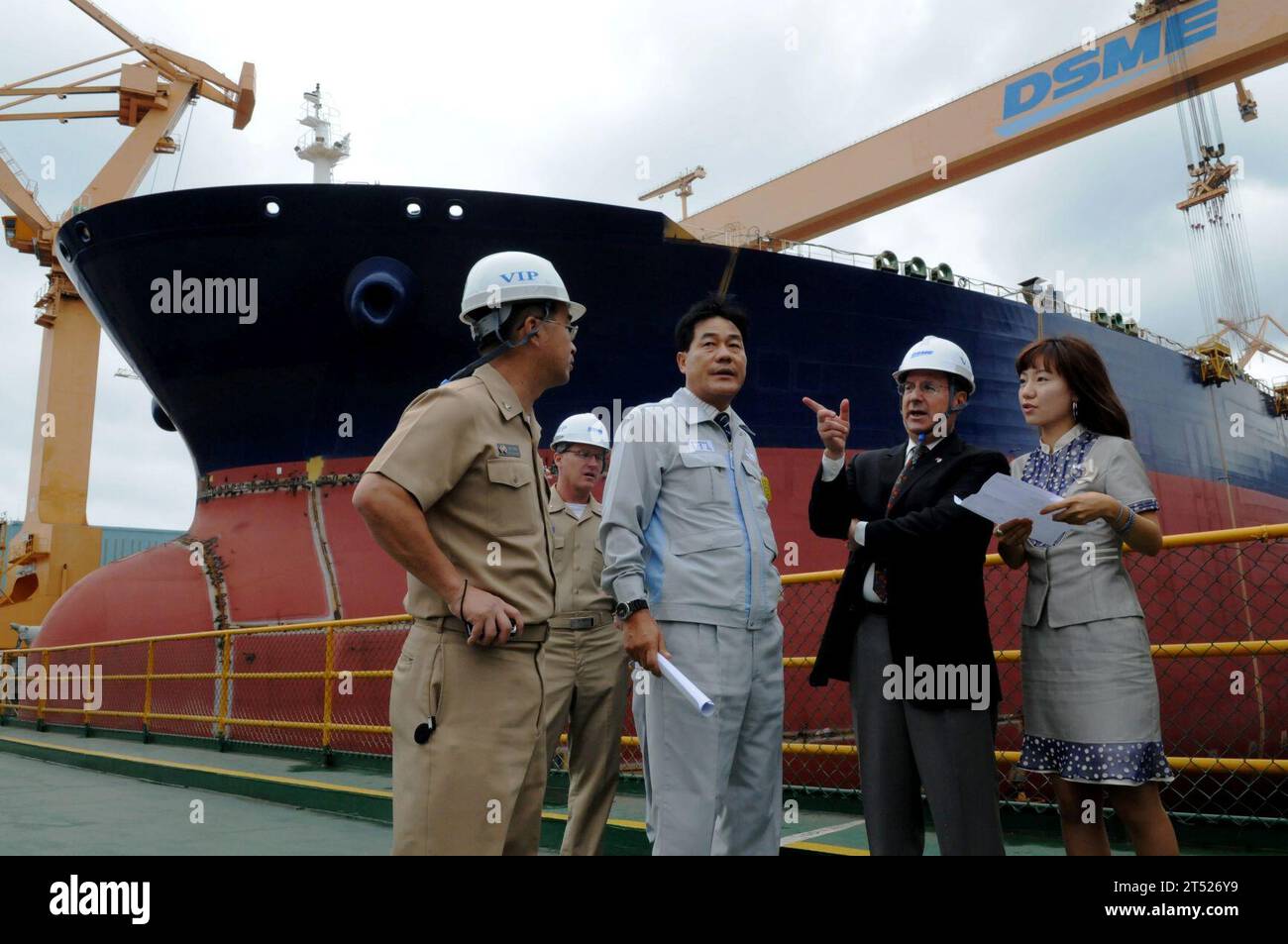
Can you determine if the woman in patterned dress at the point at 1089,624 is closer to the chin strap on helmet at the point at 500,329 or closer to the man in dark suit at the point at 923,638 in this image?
the man in dark suit at the point at 923,638

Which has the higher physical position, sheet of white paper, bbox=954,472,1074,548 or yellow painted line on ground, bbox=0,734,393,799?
sheet of white paper, bbox=954,472,1074,548

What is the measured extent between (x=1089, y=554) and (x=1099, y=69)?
443 inches

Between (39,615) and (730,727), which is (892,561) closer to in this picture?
(730,727)

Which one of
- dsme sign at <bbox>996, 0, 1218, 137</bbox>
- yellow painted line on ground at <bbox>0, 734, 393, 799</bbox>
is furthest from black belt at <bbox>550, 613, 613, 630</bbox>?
dsme sign at <bbox>996, 0, 1218, 137</bbox>

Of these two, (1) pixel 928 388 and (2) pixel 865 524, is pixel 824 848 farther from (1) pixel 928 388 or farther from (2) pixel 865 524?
(1) pixel 928 388

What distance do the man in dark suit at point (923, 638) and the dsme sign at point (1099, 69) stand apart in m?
10.6

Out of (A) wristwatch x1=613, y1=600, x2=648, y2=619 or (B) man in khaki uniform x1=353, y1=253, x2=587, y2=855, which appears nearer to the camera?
(B) man in khaki uniform x1=353, y1=253, x2=587, y2=855

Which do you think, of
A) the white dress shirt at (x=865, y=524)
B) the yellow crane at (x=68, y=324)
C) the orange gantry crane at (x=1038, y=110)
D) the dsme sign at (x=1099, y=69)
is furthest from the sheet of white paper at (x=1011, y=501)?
the yellow crane at (x=68, y=324)

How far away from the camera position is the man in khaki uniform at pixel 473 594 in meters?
1.70

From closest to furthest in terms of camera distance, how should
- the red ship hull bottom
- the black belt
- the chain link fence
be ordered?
the black belt
the chain link fence
the red ship hull bottom

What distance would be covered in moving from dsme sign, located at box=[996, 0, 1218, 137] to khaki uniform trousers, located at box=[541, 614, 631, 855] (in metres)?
10.6

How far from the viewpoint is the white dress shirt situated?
7.68ft

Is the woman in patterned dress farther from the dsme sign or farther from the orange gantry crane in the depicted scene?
the dsme sign

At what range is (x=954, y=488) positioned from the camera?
2.34 m
